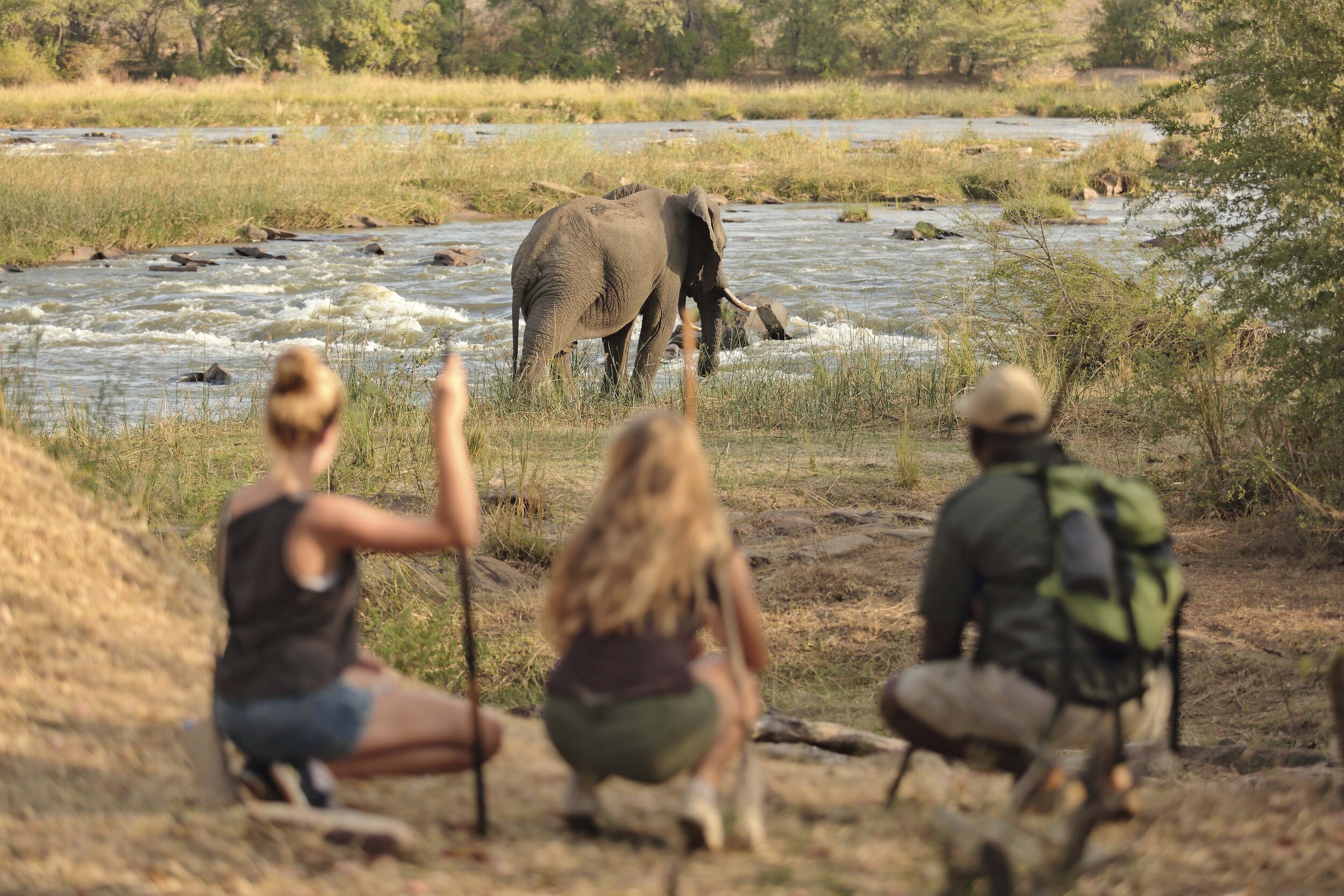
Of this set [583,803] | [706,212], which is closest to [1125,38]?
[706,212]

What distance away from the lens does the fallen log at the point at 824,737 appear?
15.1 feet

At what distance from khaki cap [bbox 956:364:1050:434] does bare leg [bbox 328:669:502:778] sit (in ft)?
4.92

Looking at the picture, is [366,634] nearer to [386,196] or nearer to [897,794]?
[897,794]

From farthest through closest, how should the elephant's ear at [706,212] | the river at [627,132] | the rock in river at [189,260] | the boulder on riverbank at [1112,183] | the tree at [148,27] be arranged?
1. the tree at [148,27]
2. the river at [627,132]
3. the boulder on riverbank at [1112,183]
4. the rock in river at [189,260]
5. the elephant's ear at [706,212]

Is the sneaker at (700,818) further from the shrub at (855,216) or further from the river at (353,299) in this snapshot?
the shrub at (855,216)

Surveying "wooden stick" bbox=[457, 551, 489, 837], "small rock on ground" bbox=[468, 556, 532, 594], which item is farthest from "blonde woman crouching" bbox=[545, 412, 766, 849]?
"small rock on ground" bbox=[468, 556, 532, 594]

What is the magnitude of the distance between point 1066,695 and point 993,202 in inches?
1116

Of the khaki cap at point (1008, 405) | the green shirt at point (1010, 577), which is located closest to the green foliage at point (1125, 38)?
the khaki cap at point (1008, 405)

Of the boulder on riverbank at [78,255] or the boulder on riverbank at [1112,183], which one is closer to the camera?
the boulder on riverbank at [78,255]

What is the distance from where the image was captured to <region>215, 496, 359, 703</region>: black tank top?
3047 mm

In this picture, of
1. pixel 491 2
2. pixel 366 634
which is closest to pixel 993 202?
pixel 366 634

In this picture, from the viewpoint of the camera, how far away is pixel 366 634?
6195 millimetres

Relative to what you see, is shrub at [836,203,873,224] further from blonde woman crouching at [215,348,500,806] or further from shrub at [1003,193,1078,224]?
blonde woman crouching at [215,348,500,806]

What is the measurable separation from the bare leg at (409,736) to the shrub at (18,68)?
61.6m
